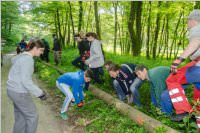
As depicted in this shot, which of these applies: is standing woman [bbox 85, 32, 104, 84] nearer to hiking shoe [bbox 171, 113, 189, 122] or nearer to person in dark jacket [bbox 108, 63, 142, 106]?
person in dark jacket [bbox 108, 63, 142, 106]

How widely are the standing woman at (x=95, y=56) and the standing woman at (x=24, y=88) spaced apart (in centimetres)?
367

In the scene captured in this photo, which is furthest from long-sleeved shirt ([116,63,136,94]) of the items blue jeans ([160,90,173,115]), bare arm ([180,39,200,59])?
bare arm ([180,39,200,59])

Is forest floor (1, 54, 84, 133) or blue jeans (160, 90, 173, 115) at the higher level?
blue jeans (160, 90, 173, 115)

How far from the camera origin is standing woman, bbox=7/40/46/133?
461 centimetres

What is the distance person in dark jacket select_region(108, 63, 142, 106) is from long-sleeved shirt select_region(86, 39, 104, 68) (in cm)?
160

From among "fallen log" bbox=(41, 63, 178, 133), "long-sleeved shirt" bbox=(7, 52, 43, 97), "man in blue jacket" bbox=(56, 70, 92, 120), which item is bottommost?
"fallen log" bbox=(41, 63, 178, 133)

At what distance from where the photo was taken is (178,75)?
5008 millimetres

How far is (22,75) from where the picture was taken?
4.59 meters

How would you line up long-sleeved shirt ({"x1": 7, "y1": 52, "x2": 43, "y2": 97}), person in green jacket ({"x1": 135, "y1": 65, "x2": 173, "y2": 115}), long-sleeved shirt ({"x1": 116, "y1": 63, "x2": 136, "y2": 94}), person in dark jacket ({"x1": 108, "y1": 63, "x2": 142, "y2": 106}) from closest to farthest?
long-sleeved shirt ({"x1": 7, "y1": 52, "x2": 43, "y2": 97}) < person in green jacket ({"x1": 135, "y1": 65, "x2": 173, "y2": 115}) < person in dark jacket ({"x1": 108, "y1": 63, "x2": 142, "y2": 106}) < long-sleeved shirt ({"x1": 116, "y1": 63, "x2": 136, "y2": 94})

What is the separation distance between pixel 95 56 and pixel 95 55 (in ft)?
0.11

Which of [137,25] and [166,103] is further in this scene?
[137,25]

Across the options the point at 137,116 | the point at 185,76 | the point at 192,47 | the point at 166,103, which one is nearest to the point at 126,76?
the point at 137,116

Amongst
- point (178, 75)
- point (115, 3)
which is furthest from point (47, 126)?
point (115, 3)

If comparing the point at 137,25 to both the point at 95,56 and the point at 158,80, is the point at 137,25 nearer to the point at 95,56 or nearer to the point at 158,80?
the point at 95,56
